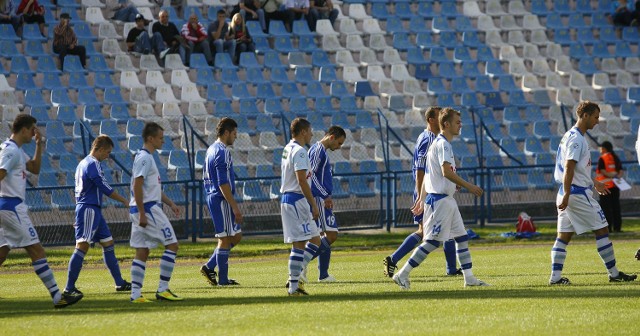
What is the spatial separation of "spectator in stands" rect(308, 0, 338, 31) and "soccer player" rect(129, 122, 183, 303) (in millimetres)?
17450

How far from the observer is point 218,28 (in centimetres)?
2839

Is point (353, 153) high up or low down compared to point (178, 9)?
down

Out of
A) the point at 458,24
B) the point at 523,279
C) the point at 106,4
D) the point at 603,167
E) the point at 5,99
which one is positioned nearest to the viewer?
the point at 523,279

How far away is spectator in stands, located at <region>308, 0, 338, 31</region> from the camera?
30156 mm

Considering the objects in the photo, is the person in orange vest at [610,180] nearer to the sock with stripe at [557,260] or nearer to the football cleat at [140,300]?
the sock with stripe at [557,260]

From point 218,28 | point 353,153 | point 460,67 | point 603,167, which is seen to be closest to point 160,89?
point 218,28

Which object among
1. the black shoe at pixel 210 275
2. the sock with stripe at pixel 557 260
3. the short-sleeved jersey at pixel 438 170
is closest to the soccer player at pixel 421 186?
the short-sleeved jersey at pixel 438 170

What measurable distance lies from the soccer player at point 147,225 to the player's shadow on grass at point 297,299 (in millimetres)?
300

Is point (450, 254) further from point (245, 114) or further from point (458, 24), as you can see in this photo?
point (458, 24)

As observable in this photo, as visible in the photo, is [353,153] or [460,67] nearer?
[353,153]

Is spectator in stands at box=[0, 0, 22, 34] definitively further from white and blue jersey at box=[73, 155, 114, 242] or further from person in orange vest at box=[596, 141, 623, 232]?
white and blue jersey at box=[73, 155, 114, 242]

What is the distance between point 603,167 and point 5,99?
12427 mm

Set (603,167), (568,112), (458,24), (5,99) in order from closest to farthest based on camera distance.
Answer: (603,167) → (5,99) → (568,112) → (458,24)

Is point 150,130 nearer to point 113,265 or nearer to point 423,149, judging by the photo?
point 113,265
